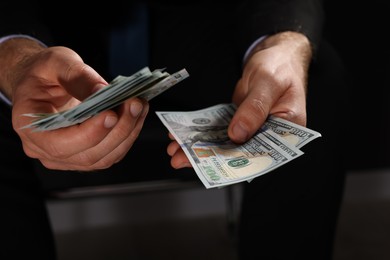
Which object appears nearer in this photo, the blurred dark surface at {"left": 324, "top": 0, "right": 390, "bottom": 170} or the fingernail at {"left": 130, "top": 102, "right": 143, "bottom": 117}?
the fingernail at {"left": 130, "top": 102, "right": 143, "bottom": 117}

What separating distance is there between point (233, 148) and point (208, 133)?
3.0 inches

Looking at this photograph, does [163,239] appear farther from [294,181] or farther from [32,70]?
[32,70]

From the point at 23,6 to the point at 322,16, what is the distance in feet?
2.26

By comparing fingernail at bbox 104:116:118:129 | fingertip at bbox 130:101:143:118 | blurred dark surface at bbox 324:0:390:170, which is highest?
fingertip at bbox 130:101:143:118

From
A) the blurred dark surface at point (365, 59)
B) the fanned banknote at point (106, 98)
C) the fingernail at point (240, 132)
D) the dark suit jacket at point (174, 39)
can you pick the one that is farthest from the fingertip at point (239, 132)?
the blurred dark surface at point (365, 59)

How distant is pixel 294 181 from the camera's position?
2.96 feet

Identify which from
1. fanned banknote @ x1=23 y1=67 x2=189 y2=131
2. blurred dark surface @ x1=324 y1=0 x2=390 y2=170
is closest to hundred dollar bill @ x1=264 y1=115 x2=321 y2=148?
fanned banknote @ x1=23 y1=67 x2=189 y2=131

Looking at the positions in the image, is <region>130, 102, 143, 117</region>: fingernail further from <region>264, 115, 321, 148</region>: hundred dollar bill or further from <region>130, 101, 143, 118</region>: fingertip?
<region>264, 115, 321, 148</region>: hundred dollar bill

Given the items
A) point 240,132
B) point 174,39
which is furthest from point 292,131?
point 174,39

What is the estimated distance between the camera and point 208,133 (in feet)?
2.79

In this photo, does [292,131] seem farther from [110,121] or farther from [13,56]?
[13,56]

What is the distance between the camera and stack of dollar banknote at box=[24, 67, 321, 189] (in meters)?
0.62

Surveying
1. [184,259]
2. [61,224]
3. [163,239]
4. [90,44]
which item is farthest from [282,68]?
[61,224]

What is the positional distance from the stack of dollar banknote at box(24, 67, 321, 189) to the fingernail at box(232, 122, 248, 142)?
0.06 ft
